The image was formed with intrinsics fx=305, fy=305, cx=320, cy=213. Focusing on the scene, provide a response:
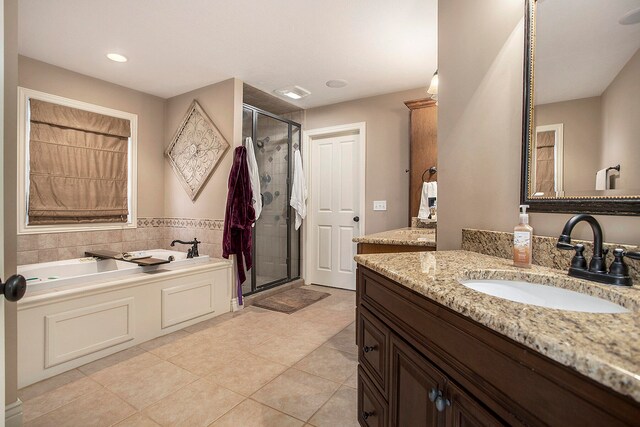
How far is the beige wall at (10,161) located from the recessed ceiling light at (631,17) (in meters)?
2.52

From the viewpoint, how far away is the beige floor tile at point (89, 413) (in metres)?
1.57

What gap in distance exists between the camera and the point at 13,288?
2.72 ft

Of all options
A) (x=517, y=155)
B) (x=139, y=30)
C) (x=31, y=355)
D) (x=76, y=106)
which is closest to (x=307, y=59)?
(x=139, y=30)

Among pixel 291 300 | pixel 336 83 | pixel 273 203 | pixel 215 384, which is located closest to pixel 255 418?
pixel 215 384

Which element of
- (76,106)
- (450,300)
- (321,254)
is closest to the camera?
(450,300)

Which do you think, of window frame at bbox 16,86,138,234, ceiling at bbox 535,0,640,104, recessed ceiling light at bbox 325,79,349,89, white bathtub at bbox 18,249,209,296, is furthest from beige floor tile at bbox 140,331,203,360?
recessed ceiling light at bbox 325,79,349,89

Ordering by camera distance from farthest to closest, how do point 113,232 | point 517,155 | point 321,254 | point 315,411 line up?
point 321,254, point 113,232, point 315,411, point 517,155

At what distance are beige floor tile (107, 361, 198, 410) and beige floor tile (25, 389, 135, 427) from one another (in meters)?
0.05

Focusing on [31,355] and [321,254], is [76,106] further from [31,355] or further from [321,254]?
[321,254]

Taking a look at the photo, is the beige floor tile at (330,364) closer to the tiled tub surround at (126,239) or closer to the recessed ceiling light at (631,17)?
the tiled tub surround at (126,239)

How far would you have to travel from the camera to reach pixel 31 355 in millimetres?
1907

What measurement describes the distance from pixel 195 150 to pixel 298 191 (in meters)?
1.37

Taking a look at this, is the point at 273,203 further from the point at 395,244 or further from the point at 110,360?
the point at 110,360

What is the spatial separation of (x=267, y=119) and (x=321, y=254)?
1.96 metres
